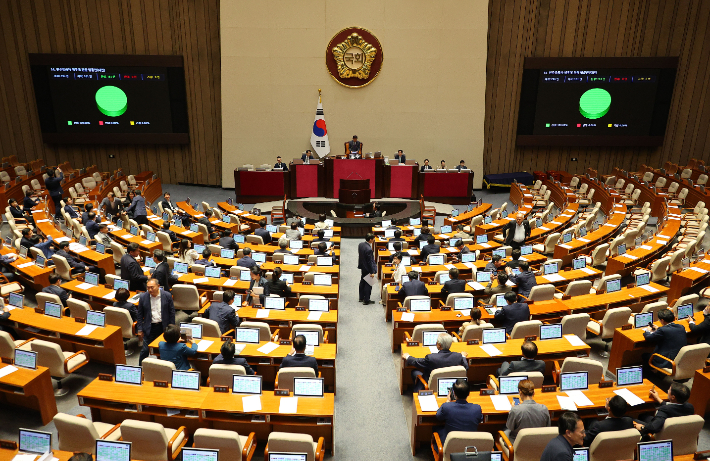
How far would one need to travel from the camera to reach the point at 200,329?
701cm

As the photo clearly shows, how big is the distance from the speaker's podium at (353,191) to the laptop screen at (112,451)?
1244 cm

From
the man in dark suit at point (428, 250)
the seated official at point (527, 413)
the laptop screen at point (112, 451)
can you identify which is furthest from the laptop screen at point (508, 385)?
the man in dark suit at point (428, 250)

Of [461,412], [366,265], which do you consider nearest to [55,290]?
[366,265]

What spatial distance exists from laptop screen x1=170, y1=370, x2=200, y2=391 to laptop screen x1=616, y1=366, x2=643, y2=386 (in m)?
4.85

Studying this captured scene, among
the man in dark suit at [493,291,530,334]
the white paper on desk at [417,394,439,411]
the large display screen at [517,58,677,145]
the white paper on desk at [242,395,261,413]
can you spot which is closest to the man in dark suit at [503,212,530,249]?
the man in dark suit at [493,291,530,334]

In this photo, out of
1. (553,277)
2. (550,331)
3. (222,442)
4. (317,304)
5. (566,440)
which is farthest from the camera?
(553,277)

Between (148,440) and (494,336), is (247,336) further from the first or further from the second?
(494,336)

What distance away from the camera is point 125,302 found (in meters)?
7.75

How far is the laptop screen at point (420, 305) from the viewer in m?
8.08

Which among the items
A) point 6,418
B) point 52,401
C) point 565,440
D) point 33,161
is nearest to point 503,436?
point 565,440

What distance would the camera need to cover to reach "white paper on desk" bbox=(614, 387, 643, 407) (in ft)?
18.0

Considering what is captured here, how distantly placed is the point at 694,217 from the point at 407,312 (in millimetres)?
10208

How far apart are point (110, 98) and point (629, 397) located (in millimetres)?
20044

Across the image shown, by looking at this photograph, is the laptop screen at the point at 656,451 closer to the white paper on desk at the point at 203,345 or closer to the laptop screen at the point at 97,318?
the white paper on desk at the point at 203,345
